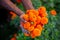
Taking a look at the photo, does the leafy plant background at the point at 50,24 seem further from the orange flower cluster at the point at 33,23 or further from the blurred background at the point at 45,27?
the orange flower cluster at the point at 33,23

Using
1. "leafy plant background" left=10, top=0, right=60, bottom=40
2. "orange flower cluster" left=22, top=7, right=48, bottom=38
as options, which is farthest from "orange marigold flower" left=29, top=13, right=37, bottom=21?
"leafy plant background" left=10, top=0, right=60, bottom=40

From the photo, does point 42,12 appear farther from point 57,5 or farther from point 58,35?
point 57,5

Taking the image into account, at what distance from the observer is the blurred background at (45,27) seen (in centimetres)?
176

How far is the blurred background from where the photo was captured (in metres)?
1.76

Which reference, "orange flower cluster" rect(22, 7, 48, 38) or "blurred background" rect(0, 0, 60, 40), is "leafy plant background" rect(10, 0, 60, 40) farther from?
"orange flower cluster" rect(22, 7, 48, 38)

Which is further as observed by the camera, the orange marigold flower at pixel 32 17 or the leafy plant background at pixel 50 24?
the leafy plant background at pixel 50 24

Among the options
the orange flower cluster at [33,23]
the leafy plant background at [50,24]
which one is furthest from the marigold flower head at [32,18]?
the leafy plant background at [50,24]

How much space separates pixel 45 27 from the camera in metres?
1.76

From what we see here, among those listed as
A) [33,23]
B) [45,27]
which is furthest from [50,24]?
[33,23]

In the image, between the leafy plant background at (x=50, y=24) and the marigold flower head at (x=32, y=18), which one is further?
the leafy plant background at (x=50, y=24)

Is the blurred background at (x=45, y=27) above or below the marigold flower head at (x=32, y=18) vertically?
below

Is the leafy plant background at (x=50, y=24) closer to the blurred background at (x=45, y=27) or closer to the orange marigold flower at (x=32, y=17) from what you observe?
the blurred background at (x=45, y=27)

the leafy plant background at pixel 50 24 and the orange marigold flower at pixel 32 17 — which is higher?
the orange marigold flower at pixel 32 17

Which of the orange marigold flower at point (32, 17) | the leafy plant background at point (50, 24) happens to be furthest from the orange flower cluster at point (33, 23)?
the leafy plant background at point (50, 24)
